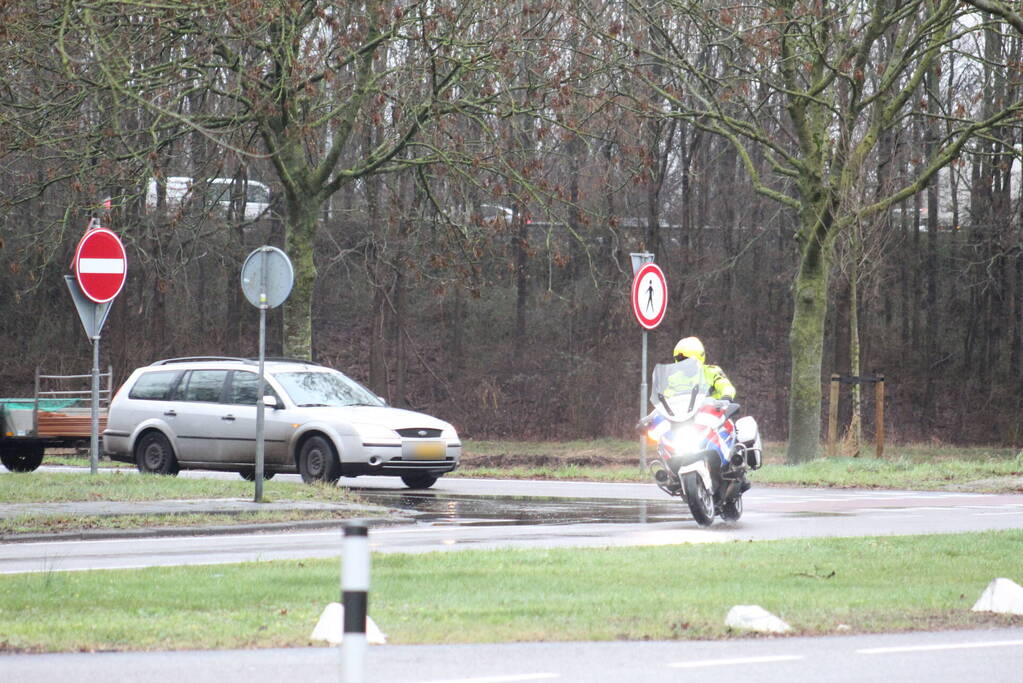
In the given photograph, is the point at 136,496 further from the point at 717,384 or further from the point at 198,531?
the point at 717,384

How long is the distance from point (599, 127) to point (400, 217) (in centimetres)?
425

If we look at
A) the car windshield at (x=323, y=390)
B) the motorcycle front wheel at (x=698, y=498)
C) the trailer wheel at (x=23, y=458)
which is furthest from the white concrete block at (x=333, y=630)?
the trailer wheel at (x=23, y=458)

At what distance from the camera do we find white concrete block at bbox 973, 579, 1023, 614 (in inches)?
356

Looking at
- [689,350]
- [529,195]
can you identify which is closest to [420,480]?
[529,195]

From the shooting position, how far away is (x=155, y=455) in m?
21.7

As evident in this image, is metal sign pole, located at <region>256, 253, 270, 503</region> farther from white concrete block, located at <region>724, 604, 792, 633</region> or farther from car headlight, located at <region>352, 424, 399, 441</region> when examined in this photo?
white concrete block, located at <region>724, 604, 792, 633</region>

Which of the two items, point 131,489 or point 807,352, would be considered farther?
point 807,352

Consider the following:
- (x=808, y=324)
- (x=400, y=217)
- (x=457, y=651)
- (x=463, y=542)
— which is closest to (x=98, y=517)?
(x=463, y=542)

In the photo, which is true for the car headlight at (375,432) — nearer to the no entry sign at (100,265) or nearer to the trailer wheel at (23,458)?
the no entry sign at (100,265)

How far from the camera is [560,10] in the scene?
24.4 metres

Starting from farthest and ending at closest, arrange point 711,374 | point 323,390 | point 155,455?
point 155,455
point 323,390
point 711,374

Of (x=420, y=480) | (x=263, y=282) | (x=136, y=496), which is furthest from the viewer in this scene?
(x=420, y=480)

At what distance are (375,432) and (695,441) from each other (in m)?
6.08

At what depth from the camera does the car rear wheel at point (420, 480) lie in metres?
21.0
